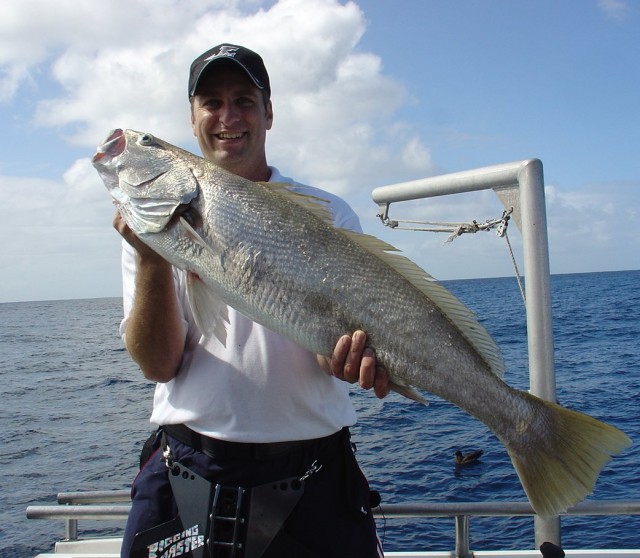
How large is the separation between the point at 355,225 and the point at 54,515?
9.91 ft

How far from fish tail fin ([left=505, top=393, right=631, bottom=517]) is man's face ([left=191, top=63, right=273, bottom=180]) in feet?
7.16

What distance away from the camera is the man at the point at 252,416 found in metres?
3.06

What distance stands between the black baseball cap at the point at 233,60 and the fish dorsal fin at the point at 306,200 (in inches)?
33.1

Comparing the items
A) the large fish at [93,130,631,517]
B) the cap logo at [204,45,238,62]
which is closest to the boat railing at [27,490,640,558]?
the large fish at [93,130,631,517]

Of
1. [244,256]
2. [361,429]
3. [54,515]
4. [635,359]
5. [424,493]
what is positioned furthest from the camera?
[635,359]

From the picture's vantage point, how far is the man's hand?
9.74ft

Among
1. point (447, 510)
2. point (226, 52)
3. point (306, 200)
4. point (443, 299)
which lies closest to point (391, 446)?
point (447, 510)

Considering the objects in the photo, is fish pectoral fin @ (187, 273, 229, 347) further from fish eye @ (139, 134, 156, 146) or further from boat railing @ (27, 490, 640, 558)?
boat railing @ (27, 490, 640, 558)

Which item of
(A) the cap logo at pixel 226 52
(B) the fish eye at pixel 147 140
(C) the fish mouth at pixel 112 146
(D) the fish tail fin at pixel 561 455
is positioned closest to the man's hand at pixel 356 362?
(D) the fish tail fin at pixel 561 455

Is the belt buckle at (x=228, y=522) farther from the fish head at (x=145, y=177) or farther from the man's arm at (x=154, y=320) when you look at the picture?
the fish head at (x=145, y=177)

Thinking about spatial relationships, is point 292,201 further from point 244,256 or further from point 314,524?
point 314,524

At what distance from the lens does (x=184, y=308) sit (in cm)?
342

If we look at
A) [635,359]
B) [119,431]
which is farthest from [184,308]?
[635,359]

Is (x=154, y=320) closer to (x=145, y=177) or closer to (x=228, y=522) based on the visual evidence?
(x=145, y=177)
